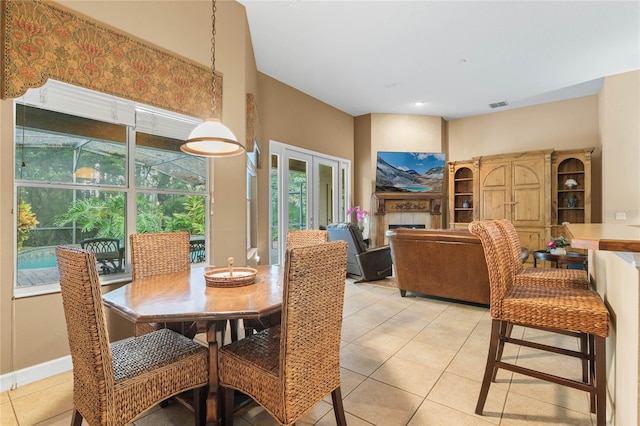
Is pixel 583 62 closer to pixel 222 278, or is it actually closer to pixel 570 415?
pixel 570 415

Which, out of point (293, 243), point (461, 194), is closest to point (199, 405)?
point (293, 243)

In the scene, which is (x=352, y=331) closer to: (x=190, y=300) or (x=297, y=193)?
(x=190, y=300)

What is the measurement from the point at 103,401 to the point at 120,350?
1.24ft

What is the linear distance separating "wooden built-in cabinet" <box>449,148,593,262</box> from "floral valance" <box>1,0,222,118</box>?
18.3ft

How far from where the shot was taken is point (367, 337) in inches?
111

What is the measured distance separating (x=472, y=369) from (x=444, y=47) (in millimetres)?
3835

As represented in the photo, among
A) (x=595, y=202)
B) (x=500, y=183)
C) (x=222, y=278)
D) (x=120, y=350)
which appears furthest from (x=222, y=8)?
(x=595, y=202)

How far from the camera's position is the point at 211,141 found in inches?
78.9

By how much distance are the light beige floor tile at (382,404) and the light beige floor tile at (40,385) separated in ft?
6.55

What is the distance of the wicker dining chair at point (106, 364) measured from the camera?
1.17m

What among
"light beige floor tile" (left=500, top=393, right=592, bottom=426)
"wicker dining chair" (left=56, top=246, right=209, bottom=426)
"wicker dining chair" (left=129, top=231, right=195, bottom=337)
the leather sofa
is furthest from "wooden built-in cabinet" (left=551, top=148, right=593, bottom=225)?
"wicker dining chair" (left=56, top=246, right=209, bottom=426)

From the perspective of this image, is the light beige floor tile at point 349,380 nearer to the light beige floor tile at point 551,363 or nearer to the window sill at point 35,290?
the light beige floor tile at point 551,363

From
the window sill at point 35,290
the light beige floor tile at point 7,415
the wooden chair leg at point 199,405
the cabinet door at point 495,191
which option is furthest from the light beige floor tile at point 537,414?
the cabinet door at point 495,191

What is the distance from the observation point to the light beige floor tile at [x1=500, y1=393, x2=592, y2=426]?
1685mm
